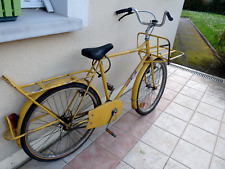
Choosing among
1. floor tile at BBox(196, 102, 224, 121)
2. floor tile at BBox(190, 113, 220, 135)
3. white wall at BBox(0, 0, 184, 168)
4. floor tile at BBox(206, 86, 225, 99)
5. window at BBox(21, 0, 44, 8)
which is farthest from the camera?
floor tile at BBox(206, 86, 225, 99)

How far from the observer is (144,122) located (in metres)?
2.46

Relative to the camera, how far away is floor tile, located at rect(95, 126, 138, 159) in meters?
2.01

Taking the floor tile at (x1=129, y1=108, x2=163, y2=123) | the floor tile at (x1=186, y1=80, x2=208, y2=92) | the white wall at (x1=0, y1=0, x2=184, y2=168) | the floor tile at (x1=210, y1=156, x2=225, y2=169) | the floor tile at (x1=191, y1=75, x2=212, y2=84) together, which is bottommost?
the floor tile at (x1=210, y1=156, x2=225, y2=169)

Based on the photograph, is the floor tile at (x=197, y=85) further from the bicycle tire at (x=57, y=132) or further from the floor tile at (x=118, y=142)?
the bicycle tire at (x=57, y=132)

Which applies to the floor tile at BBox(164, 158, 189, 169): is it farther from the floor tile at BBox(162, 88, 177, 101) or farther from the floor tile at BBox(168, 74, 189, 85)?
the floor tile at BBox(168, 74, 189, 85)

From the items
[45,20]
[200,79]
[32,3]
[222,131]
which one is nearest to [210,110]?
[222,131]

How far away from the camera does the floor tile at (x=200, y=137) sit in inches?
86.7

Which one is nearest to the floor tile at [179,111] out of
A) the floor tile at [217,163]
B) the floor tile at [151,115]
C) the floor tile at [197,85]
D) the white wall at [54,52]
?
the floor tile at [151,115]

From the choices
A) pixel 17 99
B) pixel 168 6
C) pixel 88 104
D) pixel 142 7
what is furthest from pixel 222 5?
pixel 17 99

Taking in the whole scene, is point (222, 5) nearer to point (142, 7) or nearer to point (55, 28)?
point (142, 7)

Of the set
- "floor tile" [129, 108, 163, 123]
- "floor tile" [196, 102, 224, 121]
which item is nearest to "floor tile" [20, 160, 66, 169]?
"floor tile" [129, 108, 163, 123]

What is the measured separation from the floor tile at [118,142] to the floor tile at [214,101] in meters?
1.55

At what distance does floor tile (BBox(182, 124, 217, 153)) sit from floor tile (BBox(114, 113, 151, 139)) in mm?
Answer: 480

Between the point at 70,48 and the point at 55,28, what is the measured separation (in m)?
0.34
